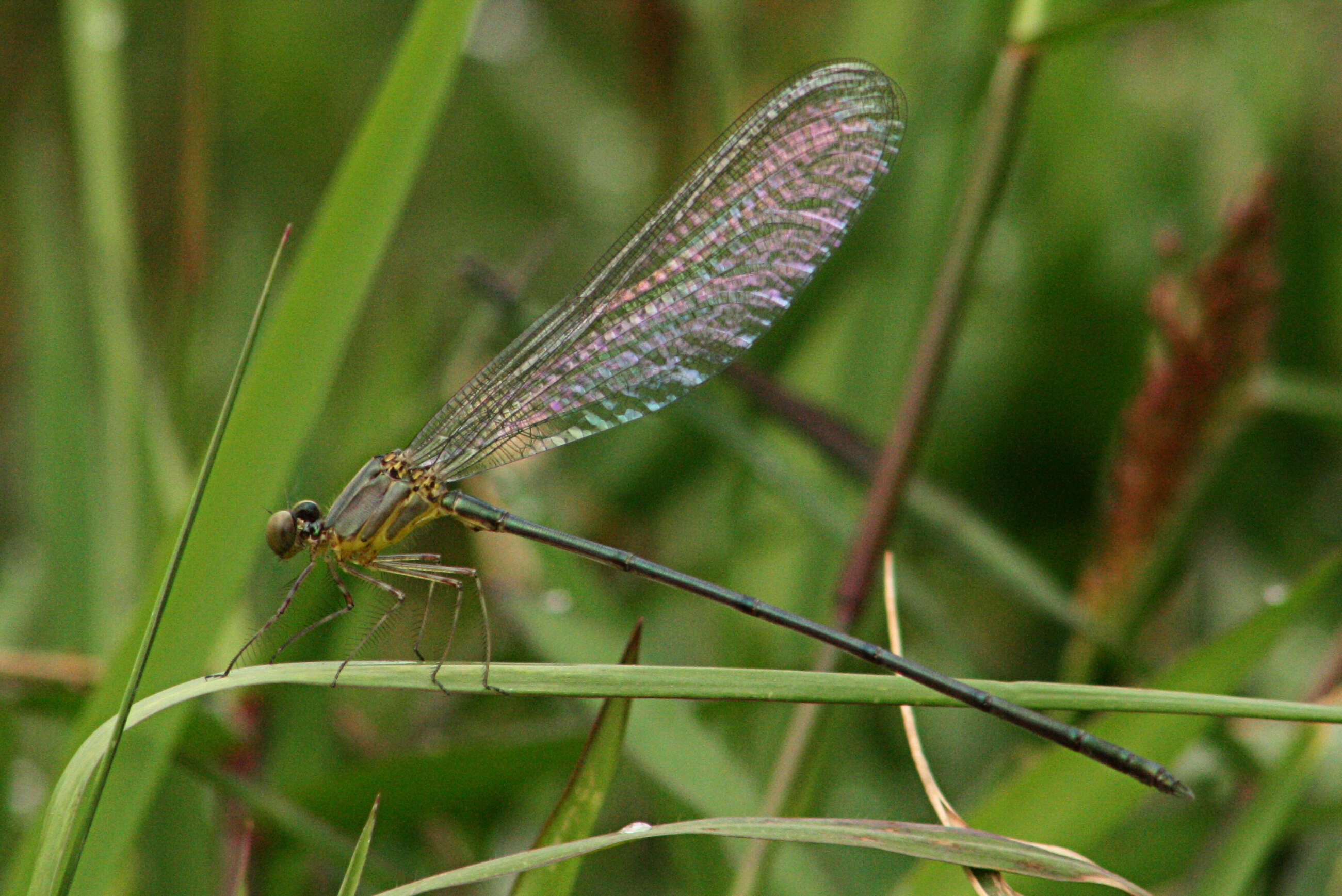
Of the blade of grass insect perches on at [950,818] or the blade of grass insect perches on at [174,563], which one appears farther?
the blade of grass insect perches on at [950,818]

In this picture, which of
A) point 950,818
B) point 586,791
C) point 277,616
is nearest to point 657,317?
point 277,616

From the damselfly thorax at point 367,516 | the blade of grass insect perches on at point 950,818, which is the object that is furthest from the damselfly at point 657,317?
the blade of grass insect perches on at point 950,818

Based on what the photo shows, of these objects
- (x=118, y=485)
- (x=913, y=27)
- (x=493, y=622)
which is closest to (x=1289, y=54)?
(x=913, y=27)

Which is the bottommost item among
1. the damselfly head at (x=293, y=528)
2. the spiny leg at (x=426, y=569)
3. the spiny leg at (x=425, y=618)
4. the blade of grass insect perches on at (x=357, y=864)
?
the blade of grass insect perches on at (x=357, y=864)

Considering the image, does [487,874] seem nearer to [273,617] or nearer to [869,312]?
[273,617]

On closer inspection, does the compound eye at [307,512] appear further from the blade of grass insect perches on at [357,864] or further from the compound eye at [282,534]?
the blade of grass insect perches on at [357,864]

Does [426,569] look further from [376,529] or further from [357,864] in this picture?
[357,864]

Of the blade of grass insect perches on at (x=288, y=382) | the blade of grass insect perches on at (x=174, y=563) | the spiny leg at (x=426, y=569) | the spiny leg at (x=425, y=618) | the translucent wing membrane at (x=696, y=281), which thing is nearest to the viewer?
the blade of grass insect perches on at (x=174, y=563)

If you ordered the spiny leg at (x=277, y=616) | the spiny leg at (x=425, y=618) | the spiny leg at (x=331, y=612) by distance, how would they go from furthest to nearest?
the spiny leg at (x=425, y=618), the spiny leg at (x=331, y=612), the spiny leg at (x=277, y=616)
